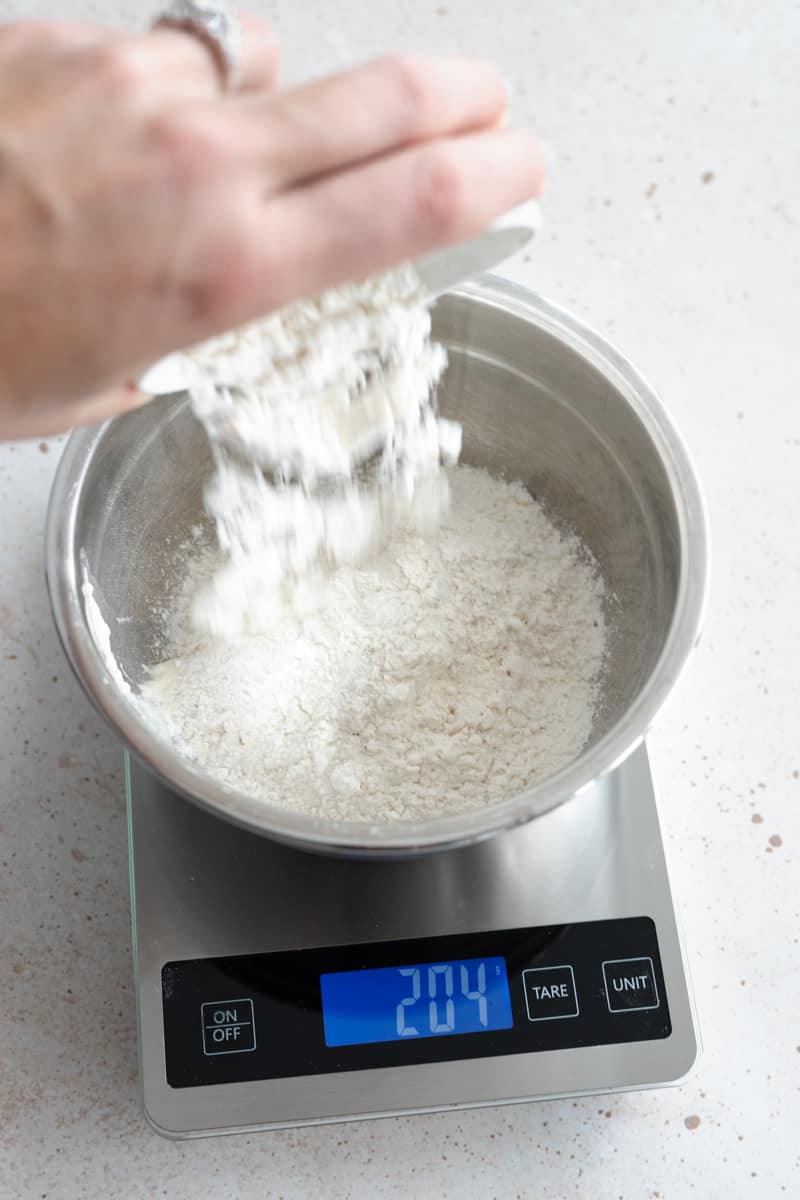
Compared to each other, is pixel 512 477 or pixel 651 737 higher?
pixel 512 477

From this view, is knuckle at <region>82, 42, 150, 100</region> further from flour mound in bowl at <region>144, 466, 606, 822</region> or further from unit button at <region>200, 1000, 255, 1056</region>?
unit button at <region>200, 1000, 255, 1056</region>

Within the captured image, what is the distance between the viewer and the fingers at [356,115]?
19.3 inches

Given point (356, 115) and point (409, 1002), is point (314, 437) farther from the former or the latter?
point (409, 1002)

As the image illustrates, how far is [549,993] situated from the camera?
2.64 ft

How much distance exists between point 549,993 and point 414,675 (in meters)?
0.29

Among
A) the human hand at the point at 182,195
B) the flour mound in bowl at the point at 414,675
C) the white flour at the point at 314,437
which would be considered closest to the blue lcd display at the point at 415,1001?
the flour mound in bowl at the point at 414,675

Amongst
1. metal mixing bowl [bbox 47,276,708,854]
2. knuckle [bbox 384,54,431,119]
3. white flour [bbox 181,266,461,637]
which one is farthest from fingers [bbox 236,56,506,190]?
metal mixing bowl [bbox 47,276,708,854]

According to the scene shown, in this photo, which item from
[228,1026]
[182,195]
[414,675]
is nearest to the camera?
[182,195]

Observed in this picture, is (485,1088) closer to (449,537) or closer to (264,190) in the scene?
(449,537)

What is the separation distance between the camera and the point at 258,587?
0.91 metres

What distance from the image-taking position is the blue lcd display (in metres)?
0.79

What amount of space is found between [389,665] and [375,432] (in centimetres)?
21

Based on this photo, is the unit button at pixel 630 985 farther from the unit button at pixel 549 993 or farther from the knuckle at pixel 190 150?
the knuckle at pixel 190 150

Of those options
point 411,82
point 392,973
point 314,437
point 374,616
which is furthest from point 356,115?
point 392,973
